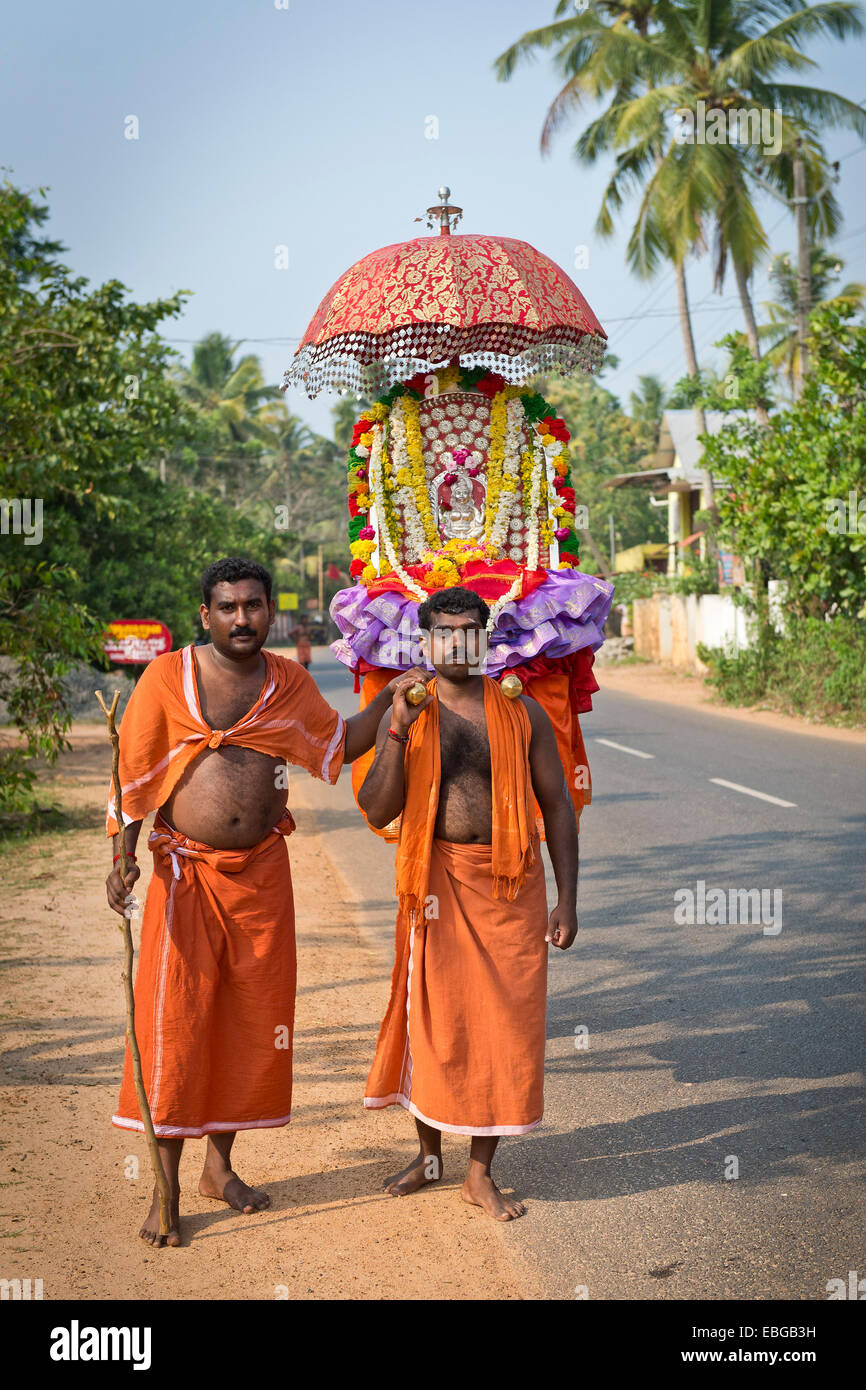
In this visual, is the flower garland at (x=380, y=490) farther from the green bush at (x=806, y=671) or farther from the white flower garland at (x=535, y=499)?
the green bush at (x=806, y=671)

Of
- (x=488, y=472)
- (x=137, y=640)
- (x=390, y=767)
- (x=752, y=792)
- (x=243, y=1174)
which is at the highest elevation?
(x=488, y=472)

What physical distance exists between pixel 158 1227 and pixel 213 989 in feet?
2.24

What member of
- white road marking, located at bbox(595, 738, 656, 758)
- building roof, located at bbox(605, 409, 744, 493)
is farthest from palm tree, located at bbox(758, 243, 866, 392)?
white road marking, located at bbox(595, 738, 656, 758)

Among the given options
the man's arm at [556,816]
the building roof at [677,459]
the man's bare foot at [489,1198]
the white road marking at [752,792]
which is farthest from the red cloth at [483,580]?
the building roof at [677,459]

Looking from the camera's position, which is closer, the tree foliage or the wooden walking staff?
the wooden walking staff

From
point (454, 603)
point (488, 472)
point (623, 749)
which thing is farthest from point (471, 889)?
point (623, 749)

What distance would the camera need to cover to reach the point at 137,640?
44.8 ft

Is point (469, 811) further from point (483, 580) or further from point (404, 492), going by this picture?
point (404, 492)

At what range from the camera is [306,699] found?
4055 millimetres

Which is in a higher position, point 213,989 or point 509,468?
point 509,468

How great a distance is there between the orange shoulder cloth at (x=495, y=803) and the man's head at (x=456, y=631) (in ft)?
0.44

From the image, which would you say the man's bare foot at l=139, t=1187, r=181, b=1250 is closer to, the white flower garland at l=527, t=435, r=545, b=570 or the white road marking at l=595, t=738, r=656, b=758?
the white flower garland at l=527, t=435, r=545, b=570

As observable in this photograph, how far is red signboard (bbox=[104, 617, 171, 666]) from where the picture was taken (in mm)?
13609

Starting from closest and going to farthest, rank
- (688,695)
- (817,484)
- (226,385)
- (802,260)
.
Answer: (817,484) < (802,260) < (688,695) < (226,385)
